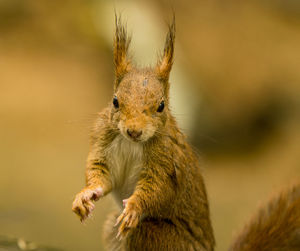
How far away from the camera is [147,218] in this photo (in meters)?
2.66

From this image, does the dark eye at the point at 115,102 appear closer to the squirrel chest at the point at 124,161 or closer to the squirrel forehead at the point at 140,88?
the squirrel forehead at the point at 140,88

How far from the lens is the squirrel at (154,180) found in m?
2.48

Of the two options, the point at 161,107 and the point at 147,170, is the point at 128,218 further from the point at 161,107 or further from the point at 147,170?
the point at 161,107

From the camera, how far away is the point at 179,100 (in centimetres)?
566

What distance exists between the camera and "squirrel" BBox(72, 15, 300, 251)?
248 centimetres

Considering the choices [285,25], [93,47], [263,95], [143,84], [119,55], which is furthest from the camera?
[93,47]

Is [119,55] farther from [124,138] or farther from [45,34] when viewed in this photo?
[45,34]

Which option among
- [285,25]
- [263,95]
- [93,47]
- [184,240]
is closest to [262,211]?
[184,240]

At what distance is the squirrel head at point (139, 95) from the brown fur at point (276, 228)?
2.25 feet

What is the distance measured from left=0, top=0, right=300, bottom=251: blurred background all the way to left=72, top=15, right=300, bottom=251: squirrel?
2141 millimetres

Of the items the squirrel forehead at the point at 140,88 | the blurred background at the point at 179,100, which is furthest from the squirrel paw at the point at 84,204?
the blurred background at the point at 179,100

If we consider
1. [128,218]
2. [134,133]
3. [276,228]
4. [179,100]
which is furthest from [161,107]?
[179,100]

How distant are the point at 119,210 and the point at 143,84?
68 cm

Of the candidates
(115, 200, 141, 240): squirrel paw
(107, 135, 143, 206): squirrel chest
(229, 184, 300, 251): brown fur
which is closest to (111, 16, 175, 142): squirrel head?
(107, 135, 143, 206): squirrel chest
